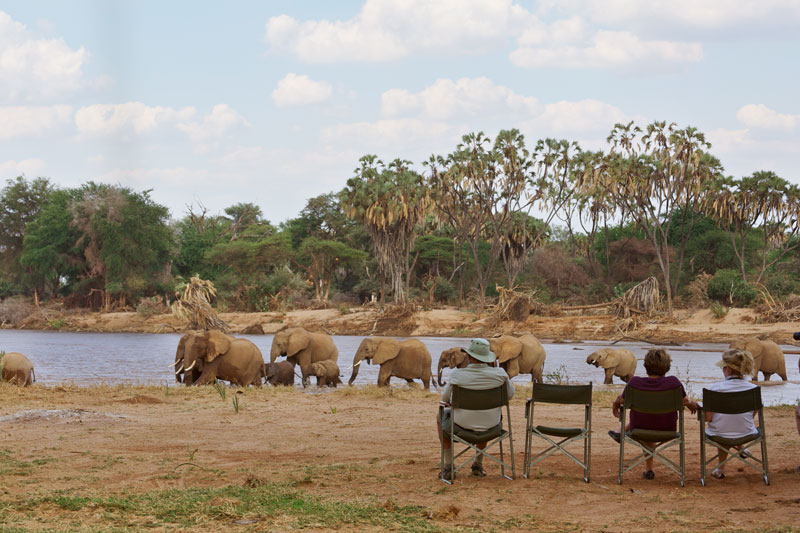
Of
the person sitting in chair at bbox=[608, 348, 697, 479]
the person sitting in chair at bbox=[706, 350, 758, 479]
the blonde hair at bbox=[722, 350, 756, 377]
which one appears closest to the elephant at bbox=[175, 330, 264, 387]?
the person sitting in chair at bbox=[608, 348, 697, 479]

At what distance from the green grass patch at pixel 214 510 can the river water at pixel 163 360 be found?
12.4 m

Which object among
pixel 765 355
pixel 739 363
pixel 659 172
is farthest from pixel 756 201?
pixel 739 363

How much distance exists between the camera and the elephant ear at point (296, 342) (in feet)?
68.8

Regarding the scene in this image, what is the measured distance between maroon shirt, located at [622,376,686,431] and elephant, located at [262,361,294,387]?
13.1 m

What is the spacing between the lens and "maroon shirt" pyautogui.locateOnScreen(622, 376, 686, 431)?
24.1 ft

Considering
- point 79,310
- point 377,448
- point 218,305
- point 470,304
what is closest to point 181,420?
point 377,448

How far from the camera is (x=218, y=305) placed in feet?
193

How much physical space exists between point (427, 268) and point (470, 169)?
630 inches

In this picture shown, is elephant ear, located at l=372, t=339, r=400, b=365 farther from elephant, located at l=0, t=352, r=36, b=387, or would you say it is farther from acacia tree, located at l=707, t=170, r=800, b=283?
acacia tree, located at l=707, t=170, r=800, b=283

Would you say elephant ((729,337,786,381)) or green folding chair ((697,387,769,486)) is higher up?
green folding chair ((697,387,769,486))

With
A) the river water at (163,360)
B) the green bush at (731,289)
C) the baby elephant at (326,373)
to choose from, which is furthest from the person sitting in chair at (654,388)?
the green bush at (731,289)

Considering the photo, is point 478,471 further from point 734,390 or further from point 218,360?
point 218,360

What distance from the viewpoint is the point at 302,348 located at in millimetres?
21125

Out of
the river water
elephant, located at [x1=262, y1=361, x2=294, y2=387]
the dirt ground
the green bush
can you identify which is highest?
the green bush
